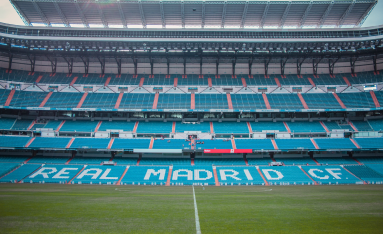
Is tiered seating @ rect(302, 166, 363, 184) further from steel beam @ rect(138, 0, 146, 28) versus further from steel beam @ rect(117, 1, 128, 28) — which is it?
steel beam @ rect(117, 1, 128, 28)

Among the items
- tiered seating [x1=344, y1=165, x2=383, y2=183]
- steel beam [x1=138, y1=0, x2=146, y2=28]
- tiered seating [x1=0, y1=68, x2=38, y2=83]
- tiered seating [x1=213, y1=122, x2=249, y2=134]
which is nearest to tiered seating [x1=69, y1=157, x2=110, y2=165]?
tiered seating [x1=213, y1=122, x2=249, y2=134]

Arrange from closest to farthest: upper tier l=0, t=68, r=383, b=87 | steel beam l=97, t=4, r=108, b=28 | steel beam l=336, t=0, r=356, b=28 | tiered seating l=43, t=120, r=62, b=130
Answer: tiered seating l=43, t=120, r=62, b=130
steel beam l=97, t=4, r=108, b=28
steel beam l=336, t=0, r=356, b=28
upper tier l=0, t=68, r=383, b=87

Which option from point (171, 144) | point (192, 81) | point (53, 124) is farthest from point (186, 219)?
point (192, 81)

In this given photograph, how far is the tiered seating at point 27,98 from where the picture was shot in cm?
4288

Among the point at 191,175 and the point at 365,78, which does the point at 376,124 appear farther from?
the point at 191,175

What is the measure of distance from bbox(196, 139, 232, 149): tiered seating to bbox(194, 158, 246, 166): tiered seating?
234 centimetres

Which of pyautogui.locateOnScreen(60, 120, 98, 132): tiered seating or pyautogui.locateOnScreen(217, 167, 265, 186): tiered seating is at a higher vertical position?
pyautogui.locateOnScreen(60, 120, 98, 132): tiered seating

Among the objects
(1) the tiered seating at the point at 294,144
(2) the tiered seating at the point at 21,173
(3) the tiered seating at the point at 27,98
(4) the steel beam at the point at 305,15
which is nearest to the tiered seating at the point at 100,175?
(2) the tiered seating at the point at 21,173

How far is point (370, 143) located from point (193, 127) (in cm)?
3294

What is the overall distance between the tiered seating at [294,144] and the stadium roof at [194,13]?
1073 inches

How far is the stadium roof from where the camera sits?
45031mm

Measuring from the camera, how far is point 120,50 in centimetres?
4803

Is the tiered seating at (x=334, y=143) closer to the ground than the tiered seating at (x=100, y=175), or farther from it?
farther from it

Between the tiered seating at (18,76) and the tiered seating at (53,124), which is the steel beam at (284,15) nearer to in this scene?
the tiered seating at (53,124)
